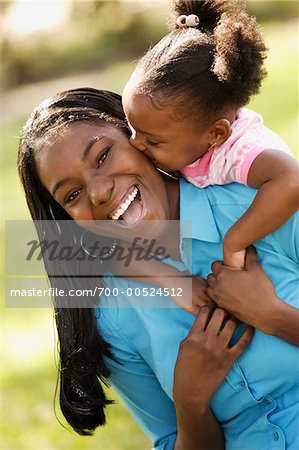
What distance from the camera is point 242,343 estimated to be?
111 inches

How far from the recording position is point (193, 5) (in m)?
2.96

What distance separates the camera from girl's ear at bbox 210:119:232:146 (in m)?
2.83

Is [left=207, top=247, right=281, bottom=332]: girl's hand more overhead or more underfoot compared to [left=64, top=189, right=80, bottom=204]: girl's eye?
more underfoot

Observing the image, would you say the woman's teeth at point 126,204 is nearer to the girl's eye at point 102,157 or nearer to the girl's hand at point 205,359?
the girl's eye at point 102,157

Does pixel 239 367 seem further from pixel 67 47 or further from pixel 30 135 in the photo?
pixel 67 47

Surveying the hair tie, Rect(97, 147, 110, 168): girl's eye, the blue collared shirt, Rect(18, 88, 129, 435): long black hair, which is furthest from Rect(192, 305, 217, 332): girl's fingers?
the hair tie

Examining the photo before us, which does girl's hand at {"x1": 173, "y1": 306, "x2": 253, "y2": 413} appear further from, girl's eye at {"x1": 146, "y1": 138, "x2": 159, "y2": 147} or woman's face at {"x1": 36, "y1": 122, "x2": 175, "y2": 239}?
girl's eye at {"x1": 146, "y1": 138, "x2": 159, "y2": 147}

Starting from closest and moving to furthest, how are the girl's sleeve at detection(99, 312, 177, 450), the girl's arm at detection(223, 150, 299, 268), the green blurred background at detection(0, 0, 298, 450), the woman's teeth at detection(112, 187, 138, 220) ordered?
the girl's arm at detection(223, 150, 299, 268)
the woman's teeth at detection(112, 187, 138, 220)
the girl's sleeve at detection(99, 312, 177, 450)
the green blurred background at detection(0, 0, 298, 450)

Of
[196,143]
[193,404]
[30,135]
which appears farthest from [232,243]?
[30,135]

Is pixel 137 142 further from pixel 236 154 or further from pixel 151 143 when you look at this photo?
pixel 236 154

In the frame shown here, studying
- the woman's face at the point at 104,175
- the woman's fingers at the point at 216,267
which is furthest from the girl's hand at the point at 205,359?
the woman's face at the point at 104,175

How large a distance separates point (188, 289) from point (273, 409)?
0.47 m

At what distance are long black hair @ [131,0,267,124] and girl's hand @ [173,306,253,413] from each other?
0.66 metres

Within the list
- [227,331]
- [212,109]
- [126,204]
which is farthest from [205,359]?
[212,109]
